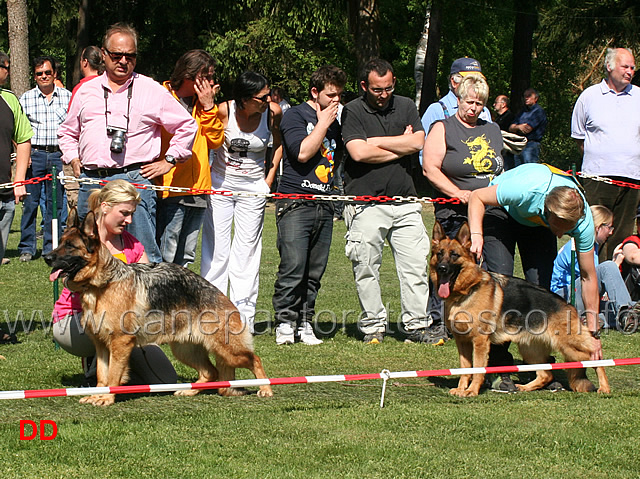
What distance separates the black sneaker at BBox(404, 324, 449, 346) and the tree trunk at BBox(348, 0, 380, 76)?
39.2ft

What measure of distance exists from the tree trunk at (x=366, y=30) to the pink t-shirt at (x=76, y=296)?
43.9 ft

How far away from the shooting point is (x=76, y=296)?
546 cm

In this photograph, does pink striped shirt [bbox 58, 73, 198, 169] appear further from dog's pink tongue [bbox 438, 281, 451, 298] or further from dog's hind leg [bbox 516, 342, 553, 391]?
dog's hind leg [bbox 516, 342, 553, 391]

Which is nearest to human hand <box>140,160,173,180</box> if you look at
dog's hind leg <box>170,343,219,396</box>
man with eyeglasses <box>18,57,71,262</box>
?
dog's hind leg <box>170,343,219,396</box>

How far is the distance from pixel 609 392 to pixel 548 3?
1842cm

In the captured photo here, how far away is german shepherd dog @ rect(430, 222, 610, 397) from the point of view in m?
5.55

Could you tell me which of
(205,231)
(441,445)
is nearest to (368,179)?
(205,231)

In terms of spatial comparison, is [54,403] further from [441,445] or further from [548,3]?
[548,3]

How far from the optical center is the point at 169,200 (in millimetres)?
6695

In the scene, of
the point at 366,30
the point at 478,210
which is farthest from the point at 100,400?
the point at 366,30

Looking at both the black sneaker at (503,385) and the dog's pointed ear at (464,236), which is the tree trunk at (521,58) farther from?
the black sneaker at (503,385)

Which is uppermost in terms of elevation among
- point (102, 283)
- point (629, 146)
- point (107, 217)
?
point (629, 146)

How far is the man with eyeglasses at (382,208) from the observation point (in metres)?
7.00

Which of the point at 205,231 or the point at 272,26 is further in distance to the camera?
the point at 272,26
